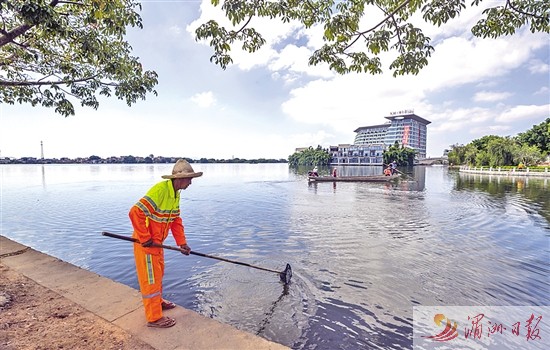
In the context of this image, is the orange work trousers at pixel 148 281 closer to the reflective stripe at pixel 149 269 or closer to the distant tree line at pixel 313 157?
the reflective stripe at pixel 149 269

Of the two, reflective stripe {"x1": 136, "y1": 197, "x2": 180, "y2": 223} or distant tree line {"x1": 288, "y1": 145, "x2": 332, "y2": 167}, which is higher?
distant tree line {"x1": 288, "y1": 145, "x2": 332, "y2": 167}

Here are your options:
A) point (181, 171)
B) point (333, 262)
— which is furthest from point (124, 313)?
point (333, 262)

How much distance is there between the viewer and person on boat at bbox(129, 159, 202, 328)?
3037 millimetres

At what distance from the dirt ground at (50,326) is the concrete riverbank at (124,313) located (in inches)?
1.9

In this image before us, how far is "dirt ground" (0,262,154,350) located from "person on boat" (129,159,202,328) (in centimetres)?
36

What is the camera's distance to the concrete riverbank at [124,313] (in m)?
2.79

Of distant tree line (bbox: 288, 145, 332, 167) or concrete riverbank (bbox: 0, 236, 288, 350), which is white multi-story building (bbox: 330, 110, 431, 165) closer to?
distant tree line (bbox: 288, 145, 332, 167)

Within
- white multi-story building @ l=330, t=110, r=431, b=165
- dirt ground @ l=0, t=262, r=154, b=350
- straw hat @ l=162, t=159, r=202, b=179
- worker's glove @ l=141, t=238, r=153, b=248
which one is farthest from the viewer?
white multi-story building @ l=330, t=110, r=431, b=165

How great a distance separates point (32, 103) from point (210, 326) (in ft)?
26.1

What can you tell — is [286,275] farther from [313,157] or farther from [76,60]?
[313,157]

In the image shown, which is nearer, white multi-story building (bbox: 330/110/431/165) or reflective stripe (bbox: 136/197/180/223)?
reflective stripe (bbox: 136/197/180/223)

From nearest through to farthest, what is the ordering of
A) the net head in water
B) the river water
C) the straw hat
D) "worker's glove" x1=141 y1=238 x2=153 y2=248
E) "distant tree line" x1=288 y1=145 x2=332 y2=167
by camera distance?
"worker's glove" x1=141 y1=238 x2=153 y2=248, the straw hat, the river water, the net head in water, "distant tree line" x1=288 y1=145 x2=332 y2=167

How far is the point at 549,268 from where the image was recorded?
262 inches

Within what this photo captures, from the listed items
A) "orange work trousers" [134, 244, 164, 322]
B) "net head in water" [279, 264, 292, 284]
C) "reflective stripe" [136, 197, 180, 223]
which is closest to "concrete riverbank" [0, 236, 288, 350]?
"orange work trousers" [134, 244, 164, 322]
